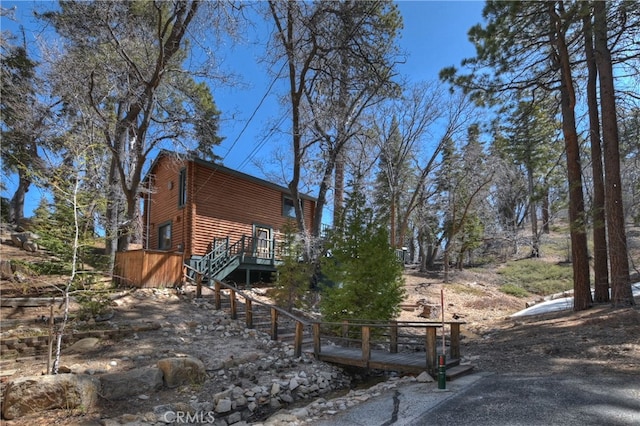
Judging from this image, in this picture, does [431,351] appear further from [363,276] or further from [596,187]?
[596,187]

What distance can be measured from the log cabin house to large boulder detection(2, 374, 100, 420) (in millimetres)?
9259

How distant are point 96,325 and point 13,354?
64.3 inches

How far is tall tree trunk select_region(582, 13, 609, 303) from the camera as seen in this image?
10898 millimetres

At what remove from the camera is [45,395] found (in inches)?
215

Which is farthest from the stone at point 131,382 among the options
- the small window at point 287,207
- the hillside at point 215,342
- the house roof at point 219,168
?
the small window at point 287,207

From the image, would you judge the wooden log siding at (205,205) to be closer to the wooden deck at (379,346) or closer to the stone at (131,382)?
the wooden deck at (379,346)

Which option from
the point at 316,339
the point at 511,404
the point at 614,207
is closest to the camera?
the point at 511,404

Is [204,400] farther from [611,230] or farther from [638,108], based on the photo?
[638,108]

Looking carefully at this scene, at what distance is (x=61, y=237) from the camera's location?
23.7ft

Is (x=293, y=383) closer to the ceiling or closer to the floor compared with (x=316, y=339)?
closer to the floor

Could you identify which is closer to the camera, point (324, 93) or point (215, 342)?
point (215, 342)

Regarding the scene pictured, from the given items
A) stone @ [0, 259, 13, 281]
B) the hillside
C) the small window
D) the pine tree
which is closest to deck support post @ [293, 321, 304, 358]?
the hillside

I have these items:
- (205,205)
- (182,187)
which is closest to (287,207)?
(205,205)

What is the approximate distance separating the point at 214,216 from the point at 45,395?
1332 centimetres
